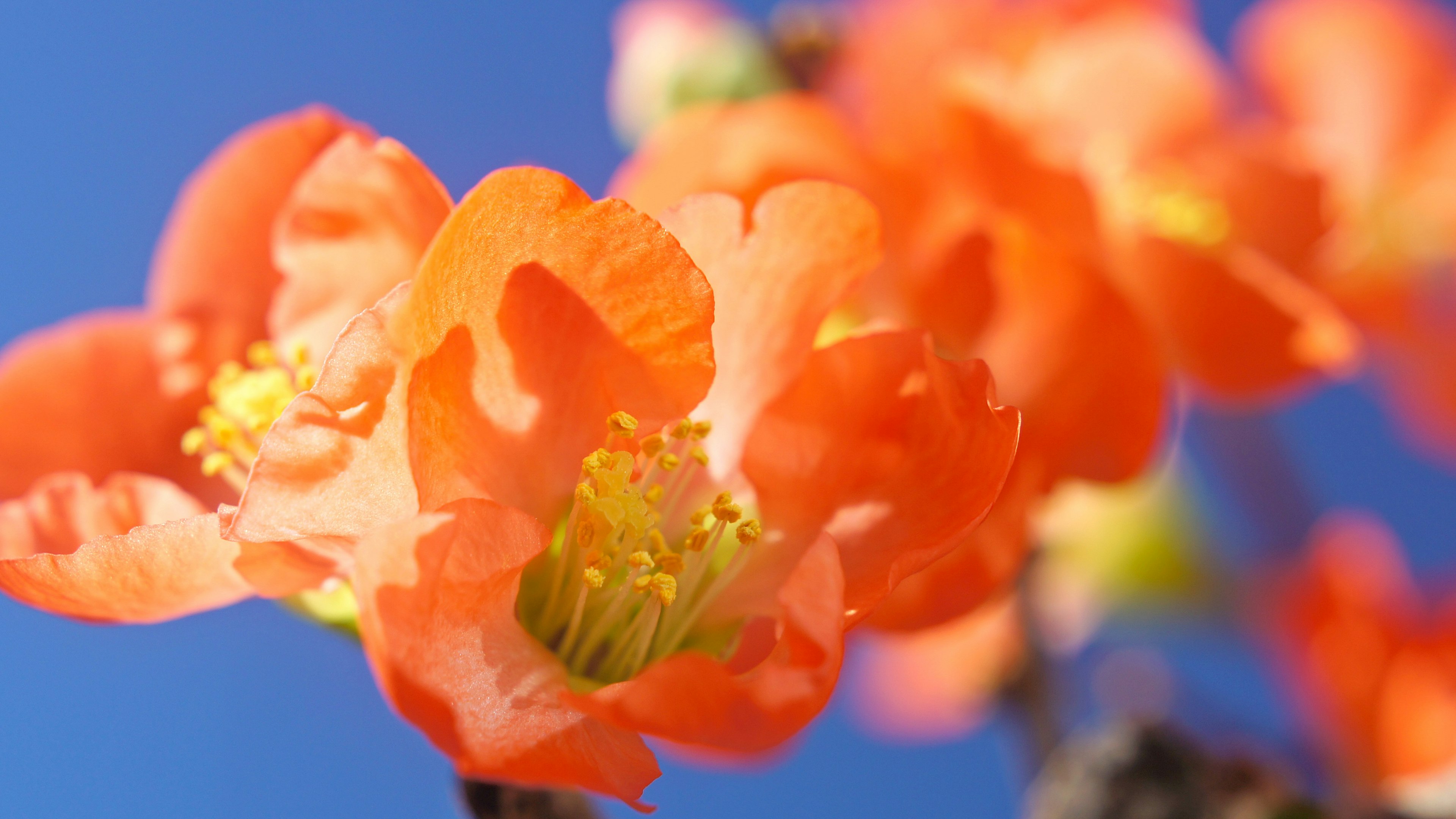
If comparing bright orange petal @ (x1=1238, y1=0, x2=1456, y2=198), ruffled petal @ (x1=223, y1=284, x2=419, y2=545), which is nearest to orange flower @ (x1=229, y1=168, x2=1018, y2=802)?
ruffled petal @ (x1=223, y1=284, x2=419, y2=545)

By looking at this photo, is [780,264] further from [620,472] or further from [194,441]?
[194,441]

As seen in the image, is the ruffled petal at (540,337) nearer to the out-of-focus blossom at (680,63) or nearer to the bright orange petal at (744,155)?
the bright orange petal at (744,155)

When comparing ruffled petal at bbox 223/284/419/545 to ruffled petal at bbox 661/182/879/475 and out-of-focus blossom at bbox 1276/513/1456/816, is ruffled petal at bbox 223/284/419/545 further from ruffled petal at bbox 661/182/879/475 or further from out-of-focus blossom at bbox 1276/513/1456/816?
out-of-focus blossom at bbox 1276/513/1456/816

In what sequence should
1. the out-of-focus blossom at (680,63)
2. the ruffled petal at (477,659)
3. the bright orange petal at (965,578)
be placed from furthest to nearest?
the out-of-focus blossom at (680,63), the bright orange petal at (965,578), the ruffled petal at (477,659)

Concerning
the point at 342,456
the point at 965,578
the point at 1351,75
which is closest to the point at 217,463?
the point at 342,456

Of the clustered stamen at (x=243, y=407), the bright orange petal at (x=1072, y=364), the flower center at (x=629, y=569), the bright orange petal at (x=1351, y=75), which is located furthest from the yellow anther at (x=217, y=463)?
the bright orange petal at (x=1351, y=75)
